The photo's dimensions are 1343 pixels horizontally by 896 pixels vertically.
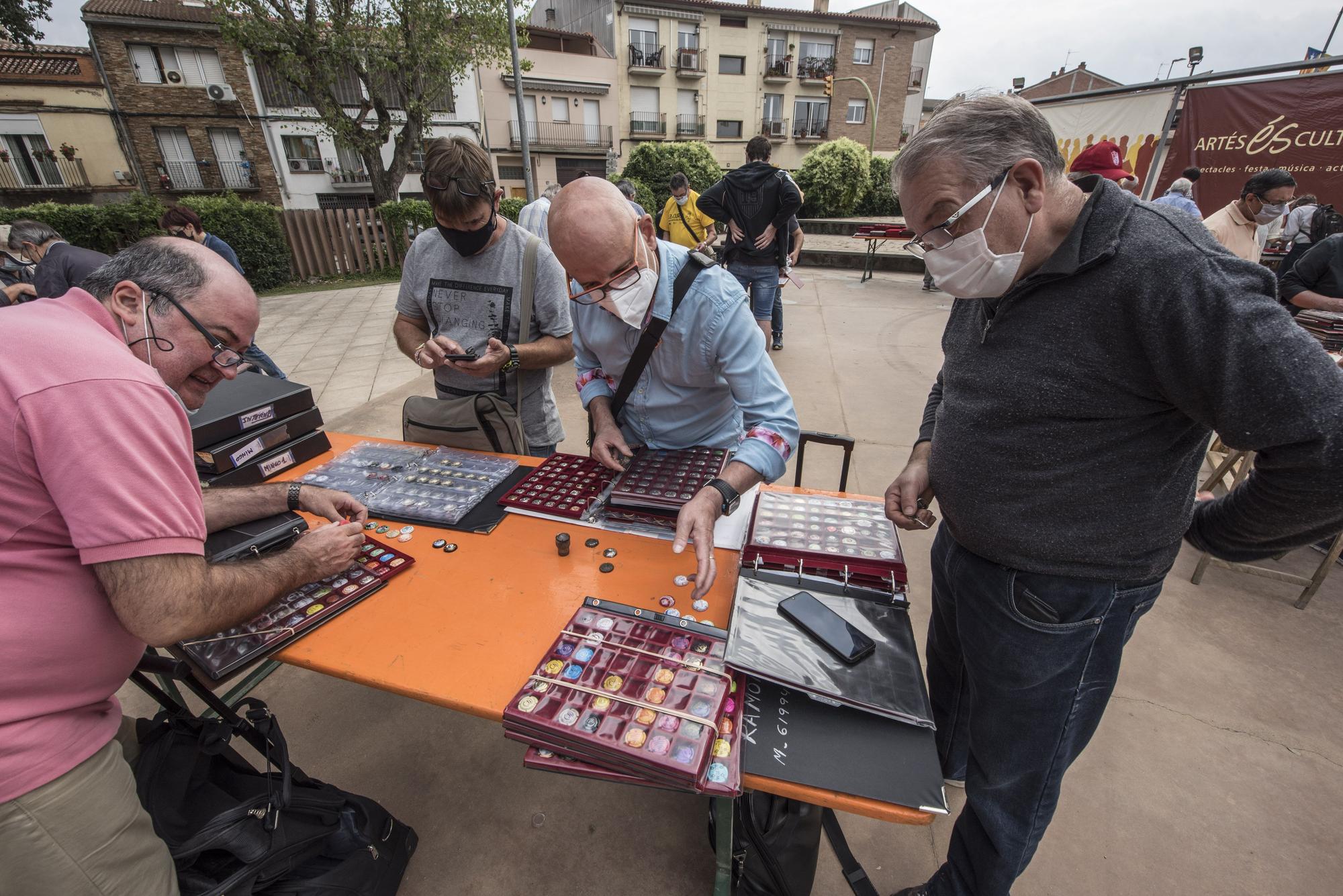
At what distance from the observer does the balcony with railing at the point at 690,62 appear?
80.6ft

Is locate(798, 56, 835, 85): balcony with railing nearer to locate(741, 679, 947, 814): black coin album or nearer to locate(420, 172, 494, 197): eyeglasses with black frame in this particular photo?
locate(420, 172, 494, 197): eyeglasses with black frame

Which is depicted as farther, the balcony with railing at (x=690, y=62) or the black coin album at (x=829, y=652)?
the balcony with railing at (x=690, y=62)

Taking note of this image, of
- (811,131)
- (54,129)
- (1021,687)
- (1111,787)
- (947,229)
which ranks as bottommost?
(1111,787)

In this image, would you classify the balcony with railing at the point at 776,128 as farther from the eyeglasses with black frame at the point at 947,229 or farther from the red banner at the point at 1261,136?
the eyeglasses with black frame at the point at 947,229

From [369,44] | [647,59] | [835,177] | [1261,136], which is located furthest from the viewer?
[647,59]

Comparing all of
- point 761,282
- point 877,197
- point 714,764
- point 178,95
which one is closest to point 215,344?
point 714,764

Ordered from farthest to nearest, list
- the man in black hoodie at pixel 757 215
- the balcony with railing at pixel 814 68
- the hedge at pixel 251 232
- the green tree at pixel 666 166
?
the balcony with railing at pixel 814 68 < the green tree at pixel 666 166 < the hedge at pixel 251 232 < the man in black hoodie at pixel 757 215

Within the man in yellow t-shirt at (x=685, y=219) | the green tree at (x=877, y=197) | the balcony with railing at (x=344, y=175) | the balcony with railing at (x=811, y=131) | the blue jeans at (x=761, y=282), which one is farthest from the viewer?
the balcony with railing at (x=811, y=131)

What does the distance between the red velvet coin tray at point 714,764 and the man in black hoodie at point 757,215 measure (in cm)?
442

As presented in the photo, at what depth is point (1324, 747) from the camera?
1.99 meters

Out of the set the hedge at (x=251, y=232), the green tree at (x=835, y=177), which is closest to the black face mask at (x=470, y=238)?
the hedge at (x=251, y=232)

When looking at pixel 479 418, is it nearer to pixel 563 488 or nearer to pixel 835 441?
pixel 563 488

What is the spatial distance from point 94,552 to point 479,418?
126 centimetres

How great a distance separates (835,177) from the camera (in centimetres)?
1650
